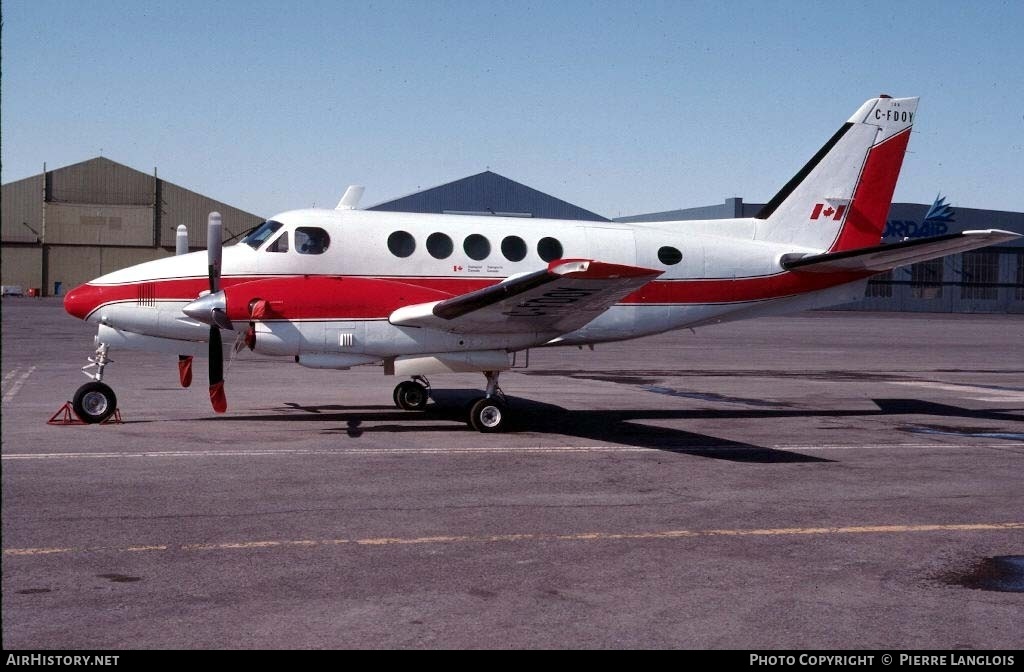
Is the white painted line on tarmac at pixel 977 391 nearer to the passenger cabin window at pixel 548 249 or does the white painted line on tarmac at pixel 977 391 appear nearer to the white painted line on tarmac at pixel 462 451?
the white painted line on tarmac at pixel 462 451

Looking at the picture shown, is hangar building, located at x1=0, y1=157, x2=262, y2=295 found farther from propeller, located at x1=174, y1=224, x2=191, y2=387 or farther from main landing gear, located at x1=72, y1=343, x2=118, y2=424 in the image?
main landing gear, located at x1=72, y1=343, x2=118, y2=424

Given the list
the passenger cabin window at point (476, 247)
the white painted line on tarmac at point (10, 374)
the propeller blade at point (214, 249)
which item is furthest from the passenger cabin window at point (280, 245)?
the white painted line on tarmac at point (10, 374)

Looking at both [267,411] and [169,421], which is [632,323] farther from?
[169,421]

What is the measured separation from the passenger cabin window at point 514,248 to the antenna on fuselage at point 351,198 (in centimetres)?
307

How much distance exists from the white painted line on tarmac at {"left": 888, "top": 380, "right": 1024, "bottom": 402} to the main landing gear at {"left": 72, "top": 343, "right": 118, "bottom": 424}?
1735cm

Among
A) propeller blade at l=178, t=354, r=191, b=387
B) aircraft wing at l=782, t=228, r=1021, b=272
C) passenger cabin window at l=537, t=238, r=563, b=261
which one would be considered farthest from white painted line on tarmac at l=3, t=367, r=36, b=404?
aircraft wing at l=782, t=228, r=1021, b=272

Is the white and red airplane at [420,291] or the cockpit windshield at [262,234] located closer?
the white and red airplane at [420,291]

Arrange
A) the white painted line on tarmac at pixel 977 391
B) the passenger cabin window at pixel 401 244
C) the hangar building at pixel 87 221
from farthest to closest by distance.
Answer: the hangar building at pixel 87 221 → the white painted line on tarmac at pixel 977 391 → the passenger cabin window at pixel 401 244

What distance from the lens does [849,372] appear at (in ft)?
90.5

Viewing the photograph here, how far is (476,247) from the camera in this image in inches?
626

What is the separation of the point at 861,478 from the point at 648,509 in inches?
130

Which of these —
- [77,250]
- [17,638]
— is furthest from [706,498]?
[77,250]

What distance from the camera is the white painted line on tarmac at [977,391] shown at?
21141 millimetres

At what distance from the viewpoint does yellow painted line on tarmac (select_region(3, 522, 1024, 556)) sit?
766cm
